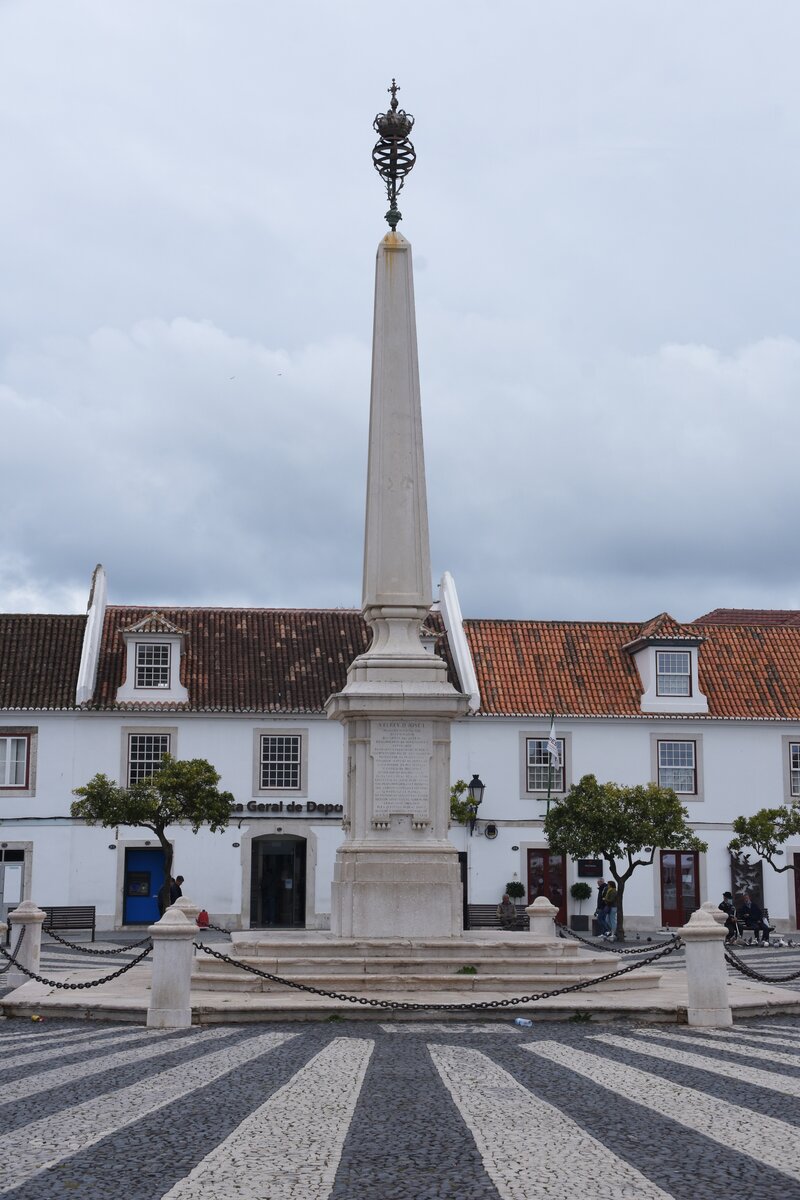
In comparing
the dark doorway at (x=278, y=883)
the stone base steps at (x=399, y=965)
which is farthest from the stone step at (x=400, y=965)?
the dark doorway at (x=278, y=883)

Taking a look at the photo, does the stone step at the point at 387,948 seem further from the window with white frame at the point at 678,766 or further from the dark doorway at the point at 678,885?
the window with white frame at the point at 678,766

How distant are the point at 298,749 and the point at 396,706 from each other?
1779 centimetres

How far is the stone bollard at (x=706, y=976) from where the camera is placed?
1229 centimetres

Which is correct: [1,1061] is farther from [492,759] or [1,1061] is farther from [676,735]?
[676,735]

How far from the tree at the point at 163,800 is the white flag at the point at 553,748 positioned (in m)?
7.58

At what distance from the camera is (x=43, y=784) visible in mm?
31953

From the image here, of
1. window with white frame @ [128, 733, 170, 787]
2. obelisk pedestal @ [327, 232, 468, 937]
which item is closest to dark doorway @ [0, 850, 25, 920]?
window with white frame @ [128, 733, 170, 787]

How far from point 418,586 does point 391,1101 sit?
937 centimetres

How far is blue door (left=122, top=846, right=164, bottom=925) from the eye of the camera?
31906 millimetres

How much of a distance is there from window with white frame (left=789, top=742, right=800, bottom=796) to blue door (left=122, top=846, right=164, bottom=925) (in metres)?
16.3

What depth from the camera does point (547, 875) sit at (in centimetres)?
3284

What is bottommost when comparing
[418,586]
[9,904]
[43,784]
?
[9,904]

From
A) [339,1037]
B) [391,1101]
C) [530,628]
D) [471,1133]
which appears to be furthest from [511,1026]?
[530,628]

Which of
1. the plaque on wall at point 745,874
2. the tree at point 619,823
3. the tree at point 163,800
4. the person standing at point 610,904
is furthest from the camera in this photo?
the plaque on wall at point 745,874
